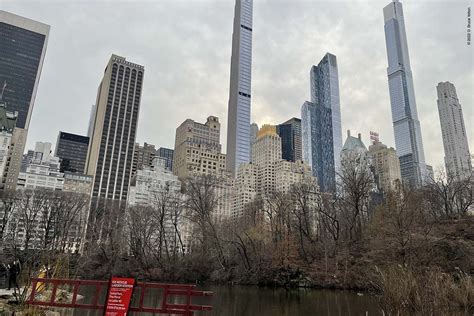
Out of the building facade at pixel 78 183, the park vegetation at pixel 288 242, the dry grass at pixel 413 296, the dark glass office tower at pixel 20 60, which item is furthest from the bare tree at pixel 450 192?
the dark glass office tower at pixel 20 60

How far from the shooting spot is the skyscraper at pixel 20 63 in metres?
160

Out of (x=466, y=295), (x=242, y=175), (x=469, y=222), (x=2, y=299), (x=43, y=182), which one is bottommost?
(x=2, y=299)

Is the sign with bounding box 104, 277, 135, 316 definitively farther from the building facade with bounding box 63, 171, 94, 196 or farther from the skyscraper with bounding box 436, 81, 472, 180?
the skyscraper with bounding box 436, 81, 472, 180

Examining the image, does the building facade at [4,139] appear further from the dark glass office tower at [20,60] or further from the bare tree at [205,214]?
the bare tree at [205,214]

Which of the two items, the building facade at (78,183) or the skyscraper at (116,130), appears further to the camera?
the skyscraper at (116,130)

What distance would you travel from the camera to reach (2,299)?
15.7m

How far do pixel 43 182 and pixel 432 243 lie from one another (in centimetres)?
14169

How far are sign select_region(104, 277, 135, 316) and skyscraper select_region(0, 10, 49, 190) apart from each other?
168 meters

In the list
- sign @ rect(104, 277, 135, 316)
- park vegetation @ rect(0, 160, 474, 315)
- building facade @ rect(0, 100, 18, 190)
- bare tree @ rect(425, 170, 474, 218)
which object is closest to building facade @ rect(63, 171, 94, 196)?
building facade @ rect(0, 100, 18, 190)

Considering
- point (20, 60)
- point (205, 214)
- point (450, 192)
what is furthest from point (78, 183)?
point (450, 192)

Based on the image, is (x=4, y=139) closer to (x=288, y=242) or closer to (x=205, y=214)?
(x=205, y=214)

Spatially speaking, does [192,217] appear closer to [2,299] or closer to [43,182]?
[2,299]

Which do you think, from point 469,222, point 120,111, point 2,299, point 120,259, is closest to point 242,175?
point 120,111

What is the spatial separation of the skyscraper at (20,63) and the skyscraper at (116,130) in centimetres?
3023
